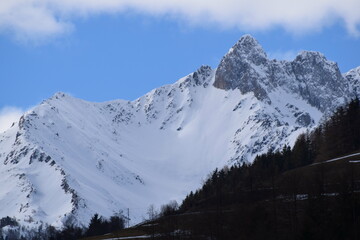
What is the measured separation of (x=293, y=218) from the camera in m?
96.4

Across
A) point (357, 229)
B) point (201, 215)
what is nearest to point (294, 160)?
point (201, 215)

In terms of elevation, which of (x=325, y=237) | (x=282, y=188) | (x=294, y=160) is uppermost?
(x=294, y=160)

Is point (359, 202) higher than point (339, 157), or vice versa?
point (339, 157)

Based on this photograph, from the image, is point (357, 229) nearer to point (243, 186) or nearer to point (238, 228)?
point (238, 228)

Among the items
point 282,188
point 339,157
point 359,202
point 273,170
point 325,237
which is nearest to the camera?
point 325,237

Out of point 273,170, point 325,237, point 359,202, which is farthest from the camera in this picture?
point 273,170

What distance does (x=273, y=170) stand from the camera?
462 feet

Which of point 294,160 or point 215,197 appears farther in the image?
point 294,160

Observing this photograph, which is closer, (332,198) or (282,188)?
(332,198)

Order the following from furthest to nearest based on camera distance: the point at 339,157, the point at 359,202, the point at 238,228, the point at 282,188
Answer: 1. the point at 339,157
2. the point at 282,188
3. the point at 238,228
4. the point at 359,202

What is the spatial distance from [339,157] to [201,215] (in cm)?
2615

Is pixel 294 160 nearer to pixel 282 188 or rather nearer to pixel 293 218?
pixel 282 188

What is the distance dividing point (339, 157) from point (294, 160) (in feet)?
61.4

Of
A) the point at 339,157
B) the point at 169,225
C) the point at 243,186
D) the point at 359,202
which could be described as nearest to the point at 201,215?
the point at 169,225
